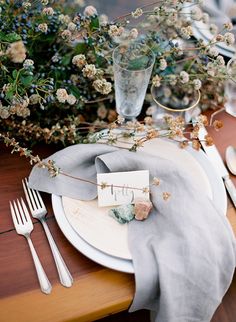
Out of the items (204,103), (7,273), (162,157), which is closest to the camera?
(7,273)

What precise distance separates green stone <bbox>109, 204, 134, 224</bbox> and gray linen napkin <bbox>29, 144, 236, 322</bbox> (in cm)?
1

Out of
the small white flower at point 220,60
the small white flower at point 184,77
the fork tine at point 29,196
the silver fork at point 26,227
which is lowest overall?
the silver fork at point 26,227

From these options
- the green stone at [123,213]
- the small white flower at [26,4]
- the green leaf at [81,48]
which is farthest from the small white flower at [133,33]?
the green stone at [123,213]

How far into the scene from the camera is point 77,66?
0.91 metres

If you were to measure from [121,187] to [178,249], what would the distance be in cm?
16

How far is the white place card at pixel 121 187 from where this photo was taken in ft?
2.52

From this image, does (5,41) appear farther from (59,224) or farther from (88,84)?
(59,224)

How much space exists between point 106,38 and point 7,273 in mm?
524

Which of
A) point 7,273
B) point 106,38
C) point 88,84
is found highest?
point 106,38

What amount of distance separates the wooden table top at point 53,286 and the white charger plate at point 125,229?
3 centimetres

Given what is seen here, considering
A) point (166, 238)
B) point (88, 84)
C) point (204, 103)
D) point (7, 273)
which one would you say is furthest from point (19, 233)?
point (204, 103)

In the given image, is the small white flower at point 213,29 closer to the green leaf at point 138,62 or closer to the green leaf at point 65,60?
the green leaf at point 138,62

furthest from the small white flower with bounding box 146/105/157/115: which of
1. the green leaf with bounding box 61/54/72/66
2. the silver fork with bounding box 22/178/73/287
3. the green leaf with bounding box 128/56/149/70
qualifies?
the silver fork with bounding box 22/178/73/287

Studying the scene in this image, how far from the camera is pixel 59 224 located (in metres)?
0.74
